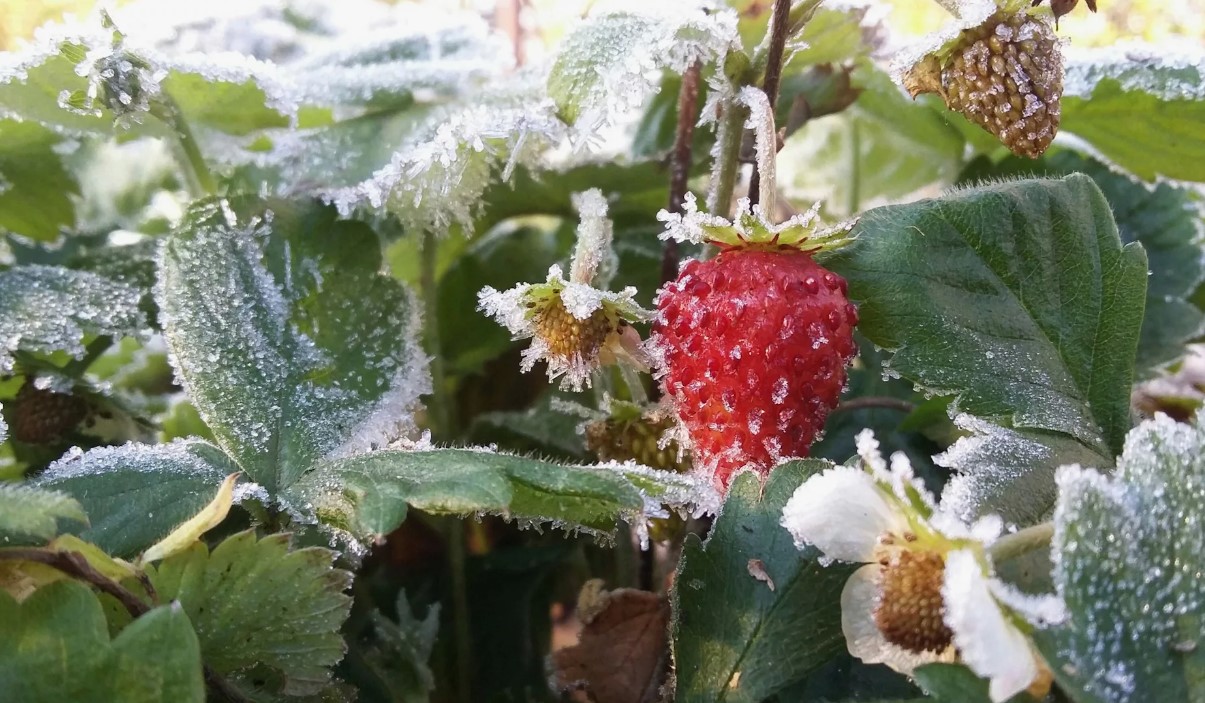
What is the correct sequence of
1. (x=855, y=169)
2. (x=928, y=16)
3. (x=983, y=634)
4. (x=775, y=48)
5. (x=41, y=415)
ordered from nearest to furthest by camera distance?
(x=983, y=634) → (x=775, y=48) → (x=41, y=415) → (x=855, y=169) → (x=928, y=16)

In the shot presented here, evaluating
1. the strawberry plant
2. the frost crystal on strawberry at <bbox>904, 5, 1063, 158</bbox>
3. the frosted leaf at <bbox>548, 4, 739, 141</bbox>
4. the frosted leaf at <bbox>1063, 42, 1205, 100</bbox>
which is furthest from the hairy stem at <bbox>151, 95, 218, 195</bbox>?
the frosted leaf at <bbox>1063, 42, 1205, 100</bbox>

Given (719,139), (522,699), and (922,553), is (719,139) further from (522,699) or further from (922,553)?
(522,699)

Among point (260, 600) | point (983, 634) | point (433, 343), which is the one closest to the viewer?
point (983, 634)

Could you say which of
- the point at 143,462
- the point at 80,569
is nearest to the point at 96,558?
the point at 80,569

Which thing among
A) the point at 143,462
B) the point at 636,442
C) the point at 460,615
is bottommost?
the point at 460,615

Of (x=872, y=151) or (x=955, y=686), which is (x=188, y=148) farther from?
(x=872, y=151)

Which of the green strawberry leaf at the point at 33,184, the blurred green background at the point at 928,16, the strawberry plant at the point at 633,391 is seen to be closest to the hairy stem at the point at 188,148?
the strawberry plant at the point at 633,391

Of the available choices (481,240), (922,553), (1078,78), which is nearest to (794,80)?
(1078,78)
